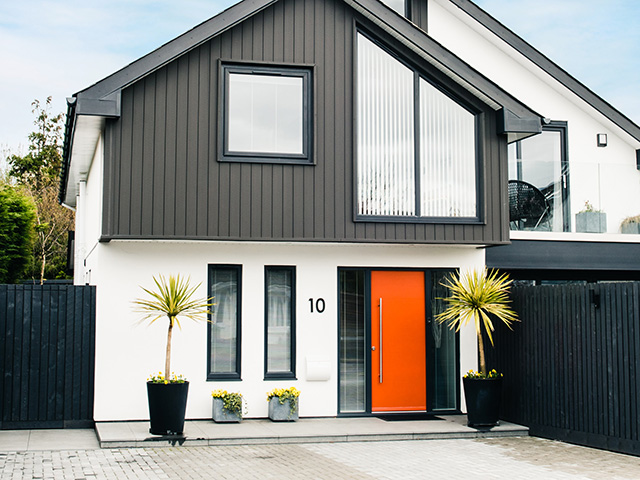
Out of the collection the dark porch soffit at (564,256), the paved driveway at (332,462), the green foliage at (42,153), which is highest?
the green foliage at (42,153)

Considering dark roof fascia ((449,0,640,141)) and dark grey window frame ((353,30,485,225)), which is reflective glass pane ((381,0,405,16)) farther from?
dark grey window frame ((353,30,485,225))

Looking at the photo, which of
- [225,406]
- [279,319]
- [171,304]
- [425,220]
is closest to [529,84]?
[425,220]

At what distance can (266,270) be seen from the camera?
1209 cm

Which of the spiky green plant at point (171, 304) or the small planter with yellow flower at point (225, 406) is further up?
the spiky green plant at point (171, 304)

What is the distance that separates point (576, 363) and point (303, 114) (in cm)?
531

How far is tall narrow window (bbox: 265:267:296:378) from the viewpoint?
12.0 metres

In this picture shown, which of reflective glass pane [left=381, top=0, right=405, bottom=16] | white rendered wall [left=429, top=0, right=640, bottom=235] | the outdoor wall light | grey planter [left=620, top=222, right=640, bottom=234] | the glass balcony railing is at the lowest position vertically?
grey planter [left=620, top=222, right=640, bottom=234]

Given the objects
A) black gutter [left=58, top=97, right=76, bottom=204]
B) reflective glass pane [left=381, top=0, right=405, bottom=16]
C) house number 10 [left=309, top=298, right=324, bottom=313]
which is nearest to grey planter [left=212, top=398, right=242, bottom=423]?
house number 10 [left=309, top=298, right=324, bottom=313]

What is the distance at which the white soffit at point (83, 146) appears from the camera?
11.0 metres

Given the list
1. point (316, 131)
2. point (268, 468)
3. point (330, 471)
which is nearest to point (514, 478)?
point (330, 471)

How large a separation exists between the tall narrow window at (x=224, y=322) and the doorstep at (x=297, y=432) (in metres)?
0.85

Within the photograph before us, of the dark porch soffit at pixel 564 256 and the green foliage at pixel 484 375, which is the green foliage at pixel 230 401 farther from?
the dark porch soffit at pixel 564 256

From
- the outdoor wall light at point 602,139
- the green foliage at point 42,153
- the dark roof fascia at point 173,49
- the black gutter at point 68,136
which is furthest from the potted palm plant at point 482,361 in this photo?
the green foliage at point 42,153

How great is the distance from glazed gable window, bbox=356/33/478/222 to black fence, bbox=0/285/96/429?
176 inches
